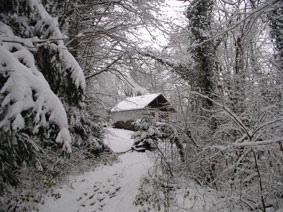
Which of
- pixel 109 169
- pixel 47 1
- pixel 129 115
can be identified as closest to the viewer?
pixel 47 1

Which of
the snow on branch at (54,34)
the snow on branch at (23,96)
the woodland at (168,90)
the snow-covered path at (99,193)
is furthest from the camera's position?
the snow-covered path at (99,193)

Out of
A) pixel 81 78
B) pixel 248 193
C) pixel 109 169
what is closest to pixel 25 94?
pixel 81 78

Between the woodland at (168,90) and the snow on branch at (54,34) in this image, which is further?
the snow on branch at (54,34)

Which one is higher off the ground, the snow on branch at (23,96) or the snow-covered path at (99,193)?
the snow on branch at (23,96)

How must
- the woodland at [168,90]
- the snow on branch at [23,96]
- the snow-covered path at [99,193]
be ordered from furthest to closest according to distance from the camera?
the snow-covered path at [99,193] → the woodland at [168,90] → the snow on branch at [23,96]

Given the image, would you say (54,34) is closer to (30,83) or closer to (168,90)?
(30,83)

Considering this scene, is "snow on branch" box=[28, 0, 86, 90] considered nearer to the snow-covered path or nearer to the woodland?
the woodland

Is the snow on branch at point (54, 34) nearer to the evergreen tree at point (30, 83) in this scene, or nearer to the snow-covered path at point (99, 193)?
the evergreen tree at point (30, 83)

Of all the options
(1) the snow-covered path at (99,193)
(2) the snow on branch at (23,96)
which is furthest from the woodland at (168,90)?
(1) the snow-covered path at (99,193)

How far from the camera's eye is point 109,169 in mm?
7516

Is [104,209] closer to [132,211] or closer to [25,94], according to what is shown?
[132,211]

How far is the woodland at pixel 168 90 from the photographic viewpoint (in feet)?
6.50

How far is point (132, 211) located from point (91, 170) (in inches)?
151

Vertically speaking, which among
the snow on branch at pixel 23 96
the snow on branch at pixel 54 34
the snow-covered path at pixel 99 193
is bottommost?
the snow-covered path at pixel 99 193
